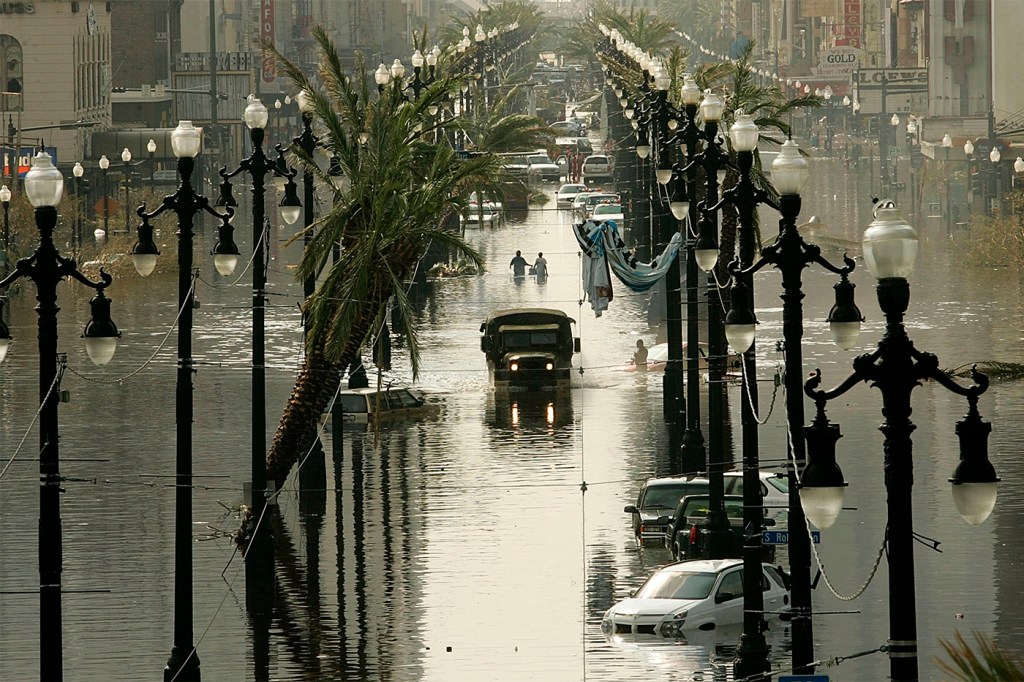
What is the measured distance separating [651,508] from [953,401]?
15356mm

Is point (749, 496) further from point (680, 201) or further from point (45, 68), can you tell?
point (45, 68)

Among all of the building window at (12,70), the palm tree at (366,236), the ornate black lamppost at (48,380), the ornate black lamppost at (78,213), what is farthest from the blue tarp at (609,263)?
the building window at (12,70)

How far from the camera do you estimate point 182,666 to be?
2073 cm

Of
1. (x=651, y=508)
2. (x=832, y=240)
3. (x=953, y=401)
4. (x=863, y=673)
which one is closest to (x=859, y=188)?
(x=832, y=240)

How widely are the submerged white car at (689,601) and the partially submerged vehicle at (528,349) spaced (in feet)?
68.2

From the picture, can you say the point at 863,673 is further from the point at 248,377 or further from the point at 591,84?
the point at 591,84

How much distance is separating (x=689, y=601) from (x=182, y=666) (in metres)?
7.12

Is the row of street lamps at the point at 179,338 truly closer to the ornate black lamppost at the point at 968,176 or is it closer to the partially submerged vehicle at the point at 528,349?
the partially submerged vehicle at the point at 528,349

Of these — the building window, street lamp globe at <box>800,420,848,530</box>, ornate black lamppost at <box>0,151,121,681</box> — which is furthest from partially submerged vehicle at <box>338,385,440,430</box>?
the building window

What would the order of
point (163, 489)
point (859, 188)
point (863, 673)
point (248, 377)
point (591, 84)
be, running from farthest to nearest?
point (591, 84), point (859, 188), point (248, 377), point (163, 489), point (863, 673)

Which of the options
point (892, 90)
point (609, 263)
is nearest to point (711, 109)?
point (609, 263)

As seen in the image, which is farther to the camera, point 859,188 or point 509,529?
point 859,188

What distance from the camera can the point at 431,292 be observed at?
65875 millimetres

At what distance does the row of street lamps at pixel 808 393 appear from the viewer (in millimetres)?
11516
